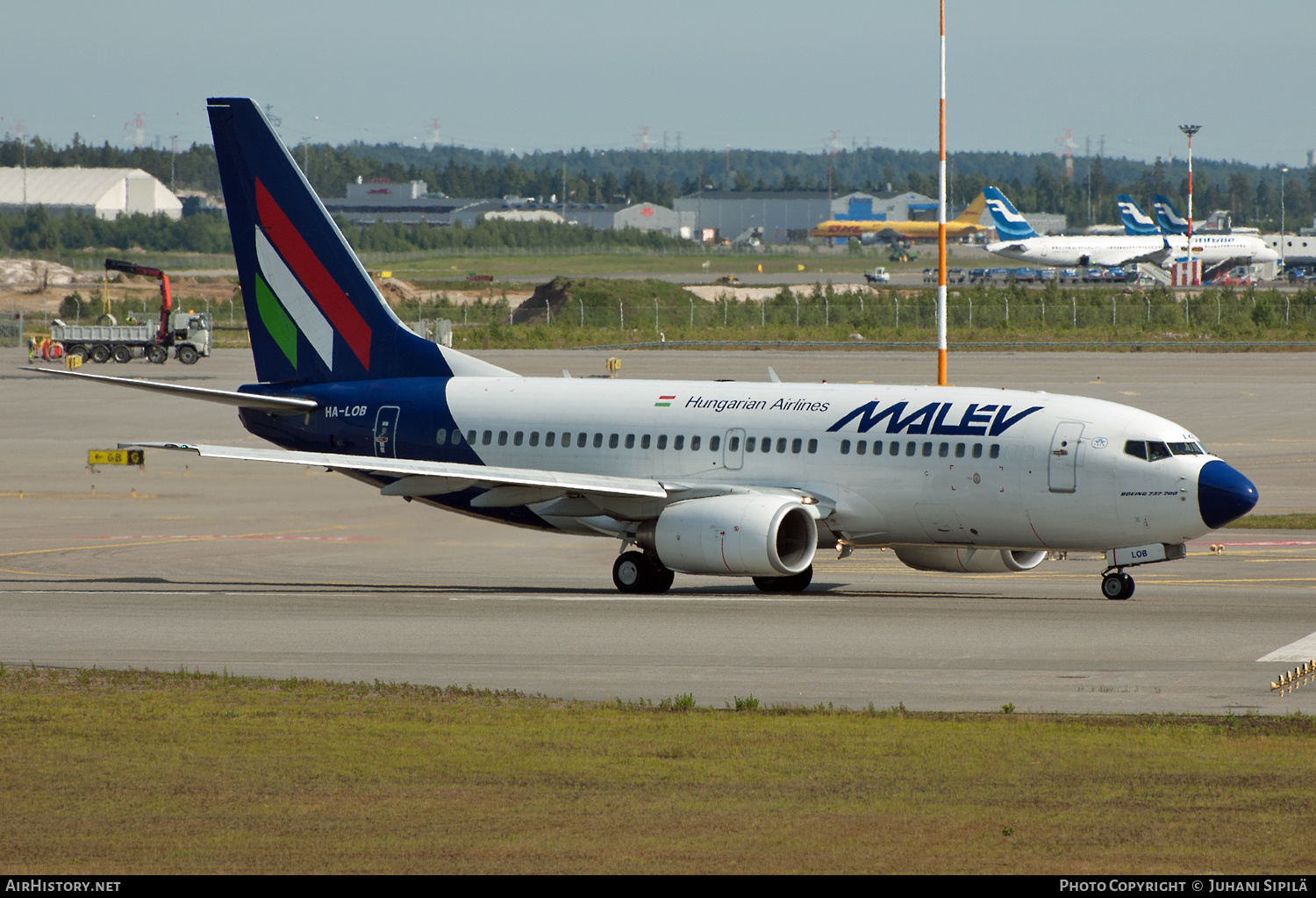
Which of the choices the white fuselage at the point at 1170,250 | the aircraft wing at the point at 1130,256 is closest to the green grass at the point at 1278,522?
the white fuselage at the point at 1170,250

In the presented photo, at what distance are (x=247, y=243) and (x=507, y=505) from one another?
10365mm

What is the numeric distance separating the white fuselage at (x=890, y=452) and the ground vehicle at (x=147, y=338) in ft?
238

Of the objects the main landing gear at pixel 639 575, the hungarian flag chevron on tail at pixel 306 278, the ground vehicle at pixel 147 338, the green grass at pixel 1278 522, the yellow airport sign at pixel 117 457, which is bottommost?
the green grass at pixel 1278 522

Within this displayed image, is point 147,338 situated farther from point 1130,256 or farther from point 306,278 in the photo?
point 1130,256

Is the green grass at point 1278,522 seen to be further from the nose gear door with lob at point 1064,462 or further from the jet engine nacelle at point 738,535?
the jet engine nacelle at point 738,535

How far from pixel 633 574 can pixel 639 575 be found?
0.14 meters

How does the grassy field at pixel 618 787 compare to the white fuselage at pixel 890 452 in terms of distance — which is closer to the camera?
the grassy field at pixel 618 787

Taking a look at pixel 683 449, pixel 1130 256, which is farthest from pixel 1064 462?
pixel 1130 256

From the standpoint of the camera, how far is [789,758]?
59.9ft

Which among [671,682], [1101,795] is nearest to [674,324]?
[671,682]

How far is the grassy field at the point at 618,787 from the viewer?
13.7 meters

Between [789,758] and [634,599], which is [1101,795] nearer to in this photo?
[789,758]

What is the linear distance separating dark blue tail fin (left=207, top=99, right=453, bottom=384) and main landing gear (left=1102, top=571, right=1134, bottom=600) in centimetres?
1655

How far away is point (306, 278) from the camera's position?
4056 cm
